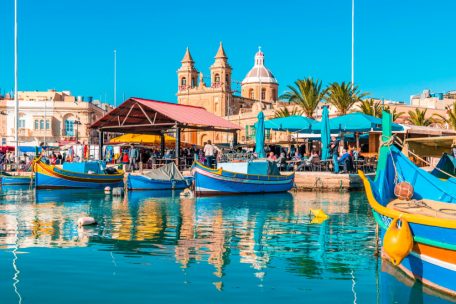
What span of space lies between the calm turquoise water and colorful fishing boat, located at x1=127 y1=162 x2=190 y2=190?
35.1 ft

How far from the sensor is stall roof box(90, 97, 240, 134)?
3369cm

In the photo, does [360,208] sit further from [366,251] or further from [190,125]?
[190,125]

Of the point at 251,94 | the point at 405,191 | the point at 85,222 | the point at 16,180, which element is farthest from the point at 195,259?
the point at 251,94

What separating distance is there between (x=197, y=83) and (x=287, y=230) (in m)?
88.8

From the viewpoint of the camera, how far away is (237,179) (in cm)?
2734

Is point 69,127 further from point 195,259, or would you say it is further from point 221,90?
point 195,259

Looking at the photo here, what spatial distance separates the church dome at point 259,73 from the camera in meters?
104

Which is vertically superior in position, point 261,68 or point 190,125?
point 261,68

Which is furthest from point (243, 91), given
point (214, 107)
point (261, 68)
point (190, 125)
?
point (190, 125)

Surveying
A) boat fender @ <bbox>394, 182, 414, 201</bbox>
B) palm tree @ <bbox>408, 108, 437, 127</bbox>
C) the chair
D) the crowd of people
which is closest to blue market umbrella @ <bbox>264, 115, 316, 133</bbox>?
the crowd of people

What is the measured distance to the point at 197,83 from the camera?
103 m

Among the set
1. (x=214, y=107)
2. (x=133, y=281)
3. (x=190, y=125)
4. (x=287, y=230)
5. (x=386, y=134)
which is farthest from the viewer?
(x=214, y=107)

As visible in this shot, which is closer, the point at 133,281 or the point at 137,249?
the point at 133,281

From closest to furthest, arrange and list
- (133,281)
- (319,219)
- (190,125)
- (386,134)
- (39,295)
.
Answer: (39,295)
(133,281)
(386,134)
(319,219)
(190,125)
